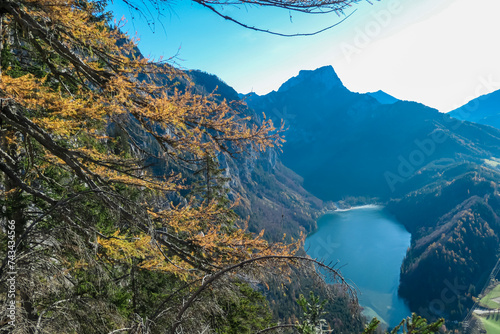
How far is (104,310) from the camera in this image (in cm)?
347

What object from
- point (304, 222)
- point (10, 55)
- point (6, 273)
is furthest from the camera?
point (304, 222)

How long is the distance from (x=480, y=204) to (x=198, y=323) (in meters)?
164

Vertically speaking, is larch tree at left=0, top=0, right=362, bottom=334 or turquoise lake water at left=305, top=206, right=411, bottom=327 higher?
larch tree at left=0, top=0, right=362, bottom=334

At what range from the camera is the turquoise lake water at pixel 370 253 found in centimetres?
8214

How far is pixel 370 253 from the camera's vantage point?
106m

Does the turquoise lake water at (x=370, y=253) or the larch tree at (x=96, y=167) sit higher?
the larch tree at (x=96, y=167)

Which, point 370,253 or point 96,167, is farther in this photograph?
point 370,253

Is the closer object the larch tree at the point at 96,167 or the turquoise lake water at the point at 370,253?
the larch tree at the point at 96,167

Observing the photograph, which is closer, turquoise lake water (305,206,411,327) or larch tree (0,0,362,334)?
larch tree (0,0,362,334)

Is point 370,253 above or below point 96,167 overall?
below

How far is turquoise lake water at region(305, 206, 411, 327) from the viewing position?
270 feet

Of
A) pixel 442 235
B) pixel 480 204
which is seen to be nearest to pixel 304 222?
pixel 442 235

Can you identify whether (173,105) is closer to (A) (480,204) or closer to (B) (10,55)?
(B) (10,55)

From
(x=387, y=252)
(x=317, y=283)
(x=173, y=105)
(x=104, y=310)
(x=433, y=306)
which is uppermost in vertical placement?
(x=173, y=105)
